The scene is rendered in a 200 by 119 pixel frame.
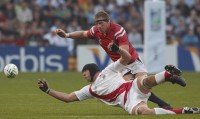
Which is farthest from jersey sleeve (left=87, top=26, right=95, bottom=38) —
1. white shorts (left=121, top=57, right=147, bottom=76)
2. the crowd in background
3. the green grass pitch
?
the crowd in background

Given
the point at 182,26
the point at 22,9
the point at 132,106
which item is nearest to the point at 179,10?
the point at 182,26

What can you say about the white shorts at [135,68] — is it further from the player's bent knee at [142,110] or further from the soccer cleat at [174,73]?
the soccer cleat at [174,73]

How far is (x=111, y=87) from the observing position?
13250mm

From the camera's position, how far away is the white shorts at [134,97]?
508 inches

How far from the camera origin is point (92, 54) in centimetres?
2980

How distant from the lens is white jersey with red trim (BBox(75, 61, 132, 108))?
520 inches

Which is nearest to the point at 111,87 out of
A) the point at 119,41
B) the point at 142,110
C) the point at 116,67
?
the point at 116,67

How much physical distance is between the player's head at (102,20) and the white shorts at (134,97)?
1594mm

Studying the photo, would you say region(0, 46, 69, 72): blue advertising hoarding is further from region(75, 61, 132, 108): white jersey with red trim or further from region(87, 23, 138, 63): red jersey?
region(75, 61, 132, 108): white jersey with red trim

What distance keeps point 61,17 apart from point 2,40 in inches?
119

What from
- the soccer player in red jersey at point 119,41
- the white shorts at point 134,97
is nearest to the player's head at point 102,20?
the soccer player in red jersey at point 119,41

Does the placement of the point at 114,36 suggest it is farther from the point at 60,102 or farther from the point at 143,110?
the point at 60,102

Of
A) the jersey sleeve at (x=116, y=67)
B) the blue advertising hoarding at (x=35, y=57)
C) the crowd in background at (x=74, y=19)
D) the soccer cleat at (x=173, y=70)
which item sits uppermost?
the soccer cleat at (x=173, y=70)

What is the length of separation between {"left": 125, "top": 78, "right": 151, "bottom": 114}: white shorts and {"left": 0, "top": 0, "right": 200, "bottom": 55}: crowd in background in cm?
1716
